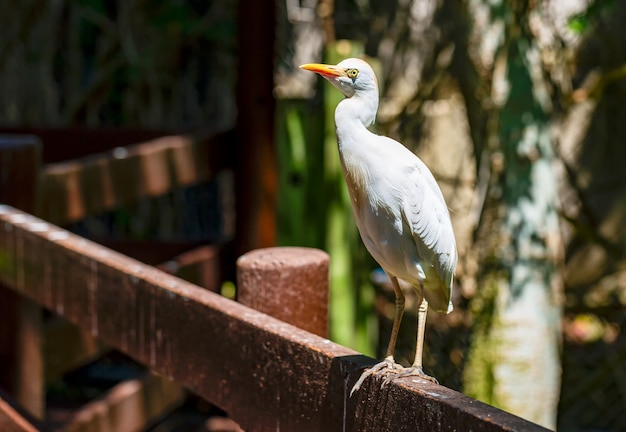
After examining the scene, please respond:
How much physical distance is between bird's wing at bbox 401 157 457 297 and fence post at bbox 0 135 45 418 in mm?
1649

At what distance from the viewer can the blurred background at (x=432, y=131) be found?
3918 millimetres

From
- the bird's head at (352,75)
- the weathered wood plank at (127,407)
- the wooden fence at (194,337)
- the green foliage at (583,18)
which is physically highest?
the green foliage at (583,18)

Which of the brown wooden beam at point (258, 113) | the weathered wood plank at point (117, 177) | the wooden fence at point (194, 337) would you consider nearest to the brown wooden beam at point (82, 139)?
the weathered wood plank at point (117, 177)

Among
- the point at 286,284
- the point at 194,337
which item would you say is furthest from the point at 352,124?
the point at 194,337

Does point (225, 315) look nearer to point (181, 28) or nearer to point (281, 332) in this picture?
point (281, 332)

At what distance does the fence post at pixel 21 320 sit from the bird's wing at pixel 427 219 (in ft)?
5.41

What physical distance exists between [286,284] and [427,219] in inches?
15.7

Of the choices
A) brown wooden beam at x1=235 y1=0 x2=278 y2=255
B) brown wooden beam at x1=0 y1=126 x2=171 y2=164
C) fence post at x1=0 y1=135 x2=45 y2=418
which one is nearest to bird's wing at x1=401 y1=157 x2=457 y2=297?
fence post at x1=0 y1=135 x2=45 y2=418

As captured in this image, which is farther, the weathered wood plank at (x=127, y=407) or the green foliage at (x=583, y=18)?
the green foliage at (x=583, y=18)

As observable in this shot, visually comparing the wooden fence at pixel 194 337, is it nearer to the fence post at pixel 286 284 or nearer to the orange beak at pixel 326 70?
the fence post at pixel 286 284

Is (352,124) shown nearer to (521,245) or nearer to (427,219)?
(427,219)

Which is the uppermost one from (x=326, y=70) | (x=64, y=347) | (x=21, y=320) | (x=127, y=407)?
(x=326, y=70)

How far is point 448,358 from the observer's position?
15.7 feet

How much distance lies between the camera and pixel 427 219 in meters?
1.89
